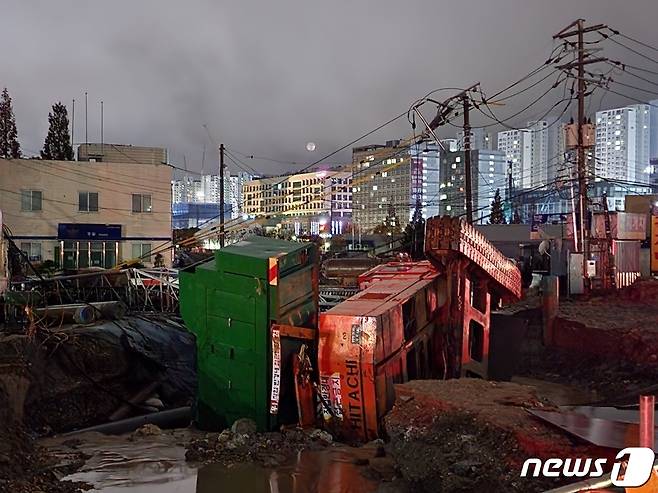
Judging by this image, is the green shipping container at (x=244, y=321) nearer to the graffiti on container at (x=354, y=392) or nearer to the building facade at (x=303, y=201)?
the graffiti on container at (x=354, y=392)

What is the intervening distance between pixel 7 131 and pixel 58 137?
5.27 metres

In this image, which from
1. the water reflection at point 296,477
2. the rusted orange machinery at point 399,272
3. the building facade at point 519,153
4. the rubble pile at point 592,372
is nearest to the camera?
the water reflection at point 296,477

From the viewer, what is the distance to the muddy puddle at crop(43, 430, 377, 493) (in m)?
7.36

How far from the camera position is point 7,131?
50.2 m

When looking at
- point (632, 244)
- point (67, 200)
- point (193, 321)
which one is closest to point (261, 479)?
point (193, 321)

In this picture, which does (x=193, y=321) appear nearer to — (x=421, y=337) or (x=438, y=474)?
(x=421, y=337)

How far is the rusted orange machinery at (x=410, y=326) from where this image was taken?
879 cm

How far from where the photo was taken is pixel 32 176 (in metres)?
34.6

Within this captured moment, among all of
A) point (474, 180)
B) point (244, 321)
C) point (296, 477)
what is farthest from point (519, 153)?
point (296, 477)

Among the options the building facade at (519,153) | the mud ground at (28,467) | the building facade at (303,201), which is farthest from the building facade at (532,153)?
the mud ground at (28,467)

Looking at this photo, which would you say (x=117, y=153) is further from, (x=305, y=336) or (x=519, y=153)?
(x=519, y=153)

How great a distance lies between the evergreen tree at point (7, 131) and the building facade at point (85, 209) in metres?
15.4

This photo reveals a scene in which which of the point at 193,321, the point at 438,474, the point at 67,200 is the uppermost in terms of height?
the point at 67,200

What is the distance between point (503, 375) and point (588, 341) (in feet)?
6.14
